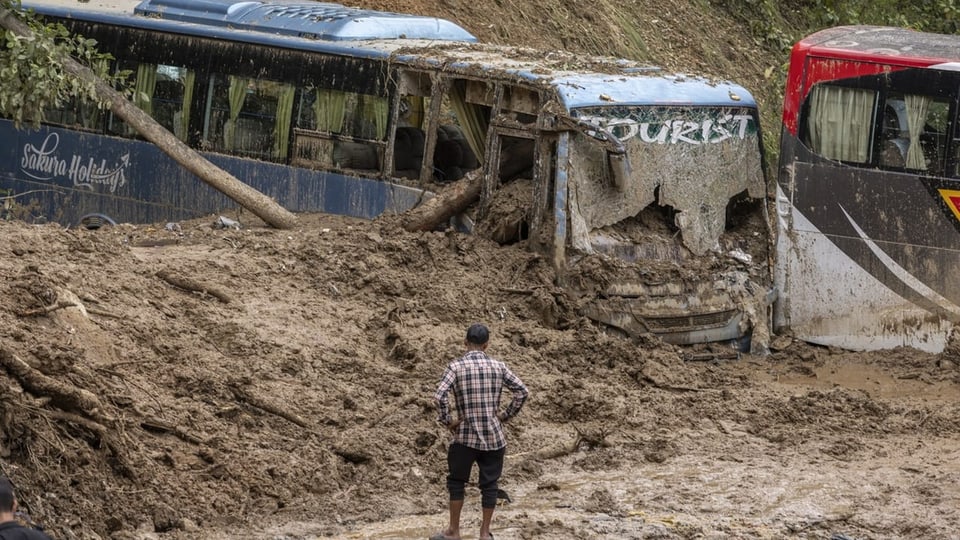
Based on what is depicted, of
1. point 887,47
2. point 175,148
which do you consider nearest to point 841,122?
point 887,47

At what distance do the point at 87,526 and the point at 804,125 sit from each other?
300 inches

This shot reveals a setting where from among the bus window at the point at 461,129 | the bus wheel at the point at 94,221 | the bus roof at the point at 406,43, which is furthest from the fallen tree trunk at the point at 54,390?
the bus wheel at the point at 94,221

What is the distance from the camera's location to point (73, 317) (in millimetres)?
9664

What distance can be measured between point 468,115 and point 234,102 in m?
2.76

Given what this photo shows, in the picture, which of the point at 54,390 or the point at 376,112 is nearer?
the point at 54,390

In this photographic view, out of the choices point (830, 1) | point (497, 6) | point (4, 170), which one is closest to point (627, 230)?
point (4, 170)

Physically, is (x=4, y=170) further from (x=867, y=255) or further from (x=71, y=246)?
(x=867, y=255)

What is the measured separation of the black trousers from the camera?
8.14 m

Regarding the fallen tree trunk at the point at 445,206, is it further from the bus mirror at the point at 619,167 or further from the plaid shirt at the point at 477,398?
the plaid shirt at the point at 477,398

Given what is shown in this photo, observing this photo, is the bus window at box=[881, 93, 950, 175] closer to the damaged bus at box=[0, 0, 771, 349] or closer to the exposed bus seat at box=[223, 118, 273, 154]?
the damaged bus at box=[0, 0, 771, 349]

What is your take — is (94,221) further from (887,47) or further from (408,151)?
(887,47)

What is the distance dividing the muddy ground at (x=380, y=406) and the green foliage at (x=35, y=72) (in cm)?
155

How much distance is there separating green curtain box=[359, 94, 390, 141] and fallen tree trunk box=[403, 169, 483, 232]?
3.52 ft

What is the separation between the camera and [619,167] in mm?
12398
